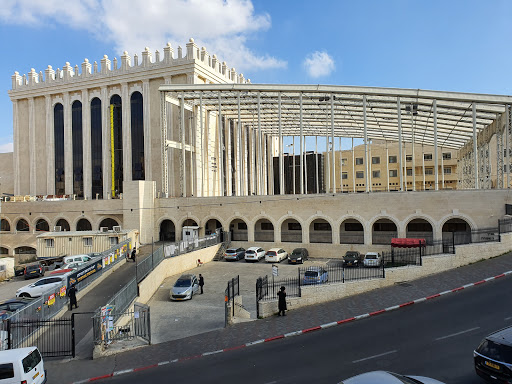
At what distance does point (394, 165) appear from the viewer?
7044 cm

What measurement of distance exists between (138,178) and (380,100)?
30727 millimetres

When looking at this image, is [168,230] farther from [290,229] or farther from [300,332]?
[300,332]

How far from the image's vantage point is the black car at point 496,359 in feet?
28.1

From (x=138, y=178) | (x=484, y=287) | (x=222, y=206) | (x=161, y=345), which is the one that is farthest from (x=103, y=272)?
(x=138, y=178)

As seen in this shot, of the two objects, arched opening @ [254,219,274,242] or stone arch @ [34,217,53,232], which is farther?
stone arch @ [34,217,53,232]

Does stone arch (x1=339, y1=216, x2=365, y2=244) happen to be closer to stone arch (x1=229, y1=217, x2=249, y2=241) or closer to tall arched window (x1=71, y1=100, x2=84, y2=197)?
stone arch (x1=229, y1=217, x2=249, y2=241)

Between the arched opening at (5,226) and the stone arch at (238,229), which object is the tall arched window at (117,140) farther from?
the stone arch at (238,229)

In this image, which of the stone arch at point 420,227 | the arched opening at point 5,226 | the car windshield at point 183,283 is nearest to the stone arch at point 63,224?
the arched opening at point 5,226

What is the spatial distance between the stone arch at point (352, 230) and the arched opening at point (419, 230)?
3952mm

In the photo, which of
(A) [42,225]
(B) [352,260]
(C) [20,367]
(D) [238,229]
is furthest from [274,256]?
(A) [42,225]

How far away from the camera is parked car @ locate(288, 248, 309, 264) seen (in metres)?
30.2

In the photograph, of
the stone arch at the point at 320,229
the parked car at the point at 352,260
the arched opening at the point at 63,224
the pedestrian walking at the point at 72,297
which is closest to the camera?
the pedestrian walking at the point at 72,297

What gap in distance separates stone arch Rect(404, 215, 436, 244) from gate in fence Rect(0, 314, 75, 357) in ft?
85.2

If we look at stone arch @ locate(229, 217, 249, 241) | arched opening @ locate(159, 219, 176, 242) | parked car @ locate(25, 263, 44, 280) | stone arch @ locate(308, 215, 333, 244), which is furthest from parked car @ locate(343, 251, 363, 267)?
parked car @ locate(25, 263, 44, 280)
